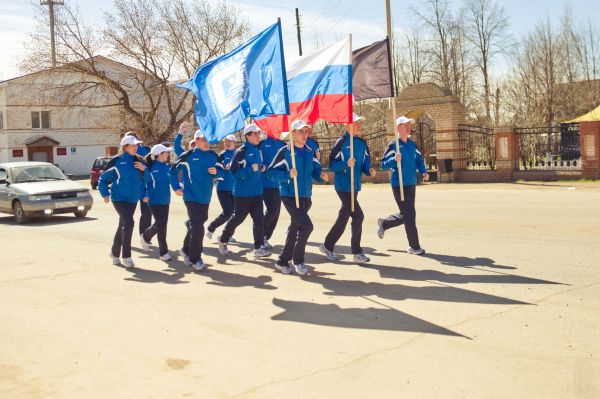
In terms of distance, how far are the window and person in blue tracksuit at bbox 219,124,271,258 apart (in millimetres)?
54861

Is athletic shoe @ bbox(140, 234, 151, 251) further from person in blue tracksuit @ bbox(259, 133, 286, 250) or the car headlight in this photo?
the car headlight

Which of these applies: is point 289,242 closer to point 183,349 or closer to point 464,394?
point 183,349

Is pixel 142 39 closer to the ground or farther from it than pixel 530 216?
farther from it

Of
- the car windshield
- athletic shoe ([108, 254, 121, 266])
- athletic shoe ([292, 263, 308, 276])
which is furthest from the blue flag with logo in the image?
the car windshield

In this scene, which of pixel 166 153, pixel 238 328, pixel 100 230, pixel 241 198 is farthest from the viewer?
pixel 100 230

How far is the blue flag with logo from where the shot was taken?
8.91m

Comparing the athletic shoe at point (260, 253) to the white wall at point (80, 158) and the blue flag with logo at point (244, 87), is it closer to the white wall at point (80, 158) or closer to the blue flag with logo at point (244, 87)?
the blue flag with logo at point (244, 87)

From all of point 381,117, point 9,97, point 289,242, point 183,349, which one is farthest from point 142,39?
point 183,349

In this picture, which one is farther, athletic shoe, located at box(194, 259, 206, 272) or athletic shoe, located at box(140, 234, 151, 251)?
athletic shoe, located at box(140, 234, 151, 251)

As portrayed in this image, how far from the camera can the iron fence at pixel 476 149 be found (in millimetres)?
26641

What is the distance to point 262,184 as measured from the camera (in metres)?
10.6

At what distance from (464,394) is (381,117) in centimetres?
3928

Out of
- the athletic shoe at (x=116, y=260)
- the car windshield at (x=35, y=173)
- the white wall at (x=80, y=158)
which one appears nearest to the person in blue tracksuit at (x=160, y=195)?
the athletic shoe at (x=116, y=260)

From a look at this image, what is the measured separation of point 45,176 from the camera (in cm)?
1841
